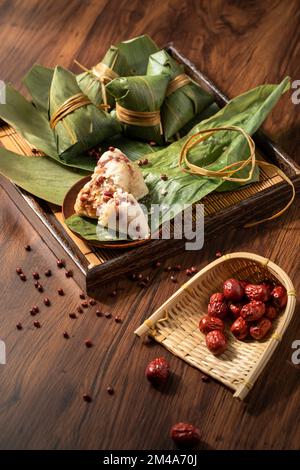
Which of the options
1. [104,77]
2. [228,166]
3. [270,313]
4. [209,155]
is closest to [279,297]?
[270,313]

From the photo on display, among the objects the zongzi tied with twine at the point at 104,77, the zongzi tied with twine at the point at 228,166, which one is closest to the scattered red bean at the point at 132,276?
the zongzi tied with twine at the point at 228,166

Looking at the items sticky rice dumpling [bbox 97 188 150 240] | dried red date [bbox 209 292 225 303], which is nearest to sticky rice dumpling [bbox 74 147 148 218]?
sticky rice dumpling [bbox 97 188 150 240]

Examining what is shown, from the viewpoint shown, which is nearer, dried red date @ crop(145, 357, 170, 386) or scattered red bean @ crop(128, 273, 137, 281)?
dried red date @ crop(145, 357, 170, 386)

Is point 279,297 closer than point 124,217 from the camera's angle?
Yes

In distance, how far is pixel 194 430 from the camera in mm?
1921

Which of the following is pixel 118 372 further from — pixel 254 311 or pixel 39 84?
pixel 39 84

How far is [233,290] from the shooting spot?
2.16 meters

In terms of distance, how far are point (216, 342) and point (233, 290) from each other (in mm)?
179

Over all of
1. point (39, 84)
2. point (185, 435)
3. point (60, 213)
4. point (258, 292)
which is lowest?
point (185, 435)

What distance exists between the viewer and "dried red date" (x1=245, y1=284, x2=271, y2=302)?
213 centimetres

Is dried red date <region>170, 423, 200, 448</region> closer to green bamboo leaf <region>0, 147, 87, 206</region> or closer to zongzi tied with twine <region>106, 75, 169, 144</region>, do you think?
green bamboo leaf <region>0, 147, 87, 206</region>

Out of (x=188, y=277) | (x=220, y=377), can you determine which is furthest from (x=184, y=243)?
(x=220, y=377)

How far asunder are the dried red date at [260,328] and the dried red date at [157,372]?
259 mm

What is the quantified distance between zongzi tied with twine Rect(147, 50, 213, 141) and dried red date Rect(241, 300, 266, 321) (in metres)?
0.83
